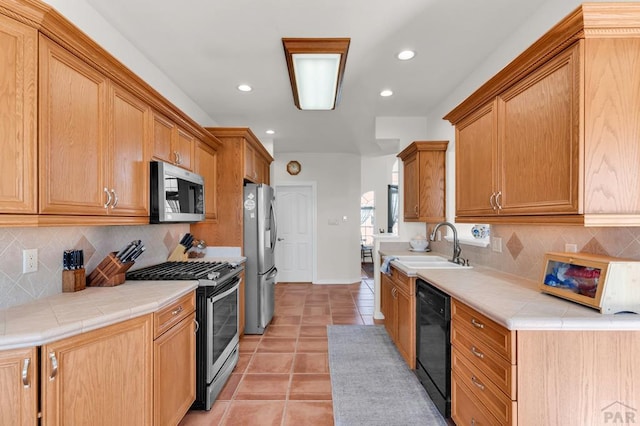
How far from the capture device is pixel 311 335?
3408 millimetres

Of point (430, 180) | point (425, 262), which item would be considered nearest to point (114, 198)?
point (425, 262)

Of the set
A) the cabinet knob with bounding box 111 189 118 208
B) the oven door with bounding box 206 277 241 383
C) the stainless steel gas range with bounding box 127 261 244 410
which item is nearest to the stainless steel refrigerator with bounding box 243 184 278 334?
the oven door with bounding box 206 277 241 383

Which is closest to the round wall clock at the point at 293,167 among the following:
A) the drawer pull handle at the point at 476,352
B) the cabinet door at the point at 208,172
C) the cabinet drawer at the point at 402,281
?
the cabinet door at the point at 208,172

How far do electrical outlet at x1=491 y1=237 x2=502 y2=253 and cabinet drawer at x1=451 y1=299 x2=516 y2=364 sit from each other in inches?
33.9

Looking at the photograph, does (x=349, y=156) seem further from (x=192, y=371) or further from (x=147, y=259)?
(x=192, y=371)

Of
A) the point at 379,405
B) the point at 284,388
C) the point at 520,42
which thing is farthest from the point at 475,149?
the point at 284,388

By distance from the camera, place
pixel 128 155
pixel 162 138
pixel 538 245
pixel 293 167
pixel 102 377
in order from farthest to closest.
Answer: pixel 293 167 < pixel 162 138 < pixel 538 245 < pixel 128 155 < pixel 102 377

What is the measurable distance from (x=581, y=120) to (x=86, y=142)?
2.31 m

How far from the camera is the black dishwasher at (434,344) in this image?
1.90m

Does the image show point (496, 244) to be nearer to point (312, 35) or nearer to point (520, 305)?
point (520, 305)

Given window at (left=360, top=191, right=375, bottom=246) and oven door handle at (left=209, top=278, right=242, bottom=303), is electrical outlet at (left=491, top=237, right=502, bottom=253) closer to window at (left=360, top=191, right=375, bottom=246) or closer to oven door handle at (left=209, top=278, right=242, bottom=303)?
oven door handle at (left=209, top=278, right=242, bottom=303)

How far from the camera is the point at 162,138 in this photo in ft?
7.41

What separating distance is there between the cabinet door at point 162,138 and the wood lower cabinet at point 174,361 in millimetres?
1046

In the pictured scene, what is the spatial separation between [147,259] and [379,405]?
85.4 inches
